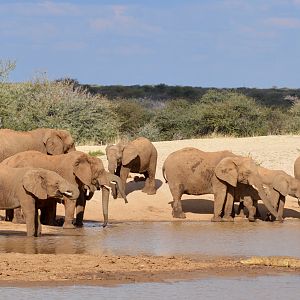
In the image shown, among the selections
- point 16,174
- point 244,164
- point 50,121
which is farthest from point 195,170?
point 50,121

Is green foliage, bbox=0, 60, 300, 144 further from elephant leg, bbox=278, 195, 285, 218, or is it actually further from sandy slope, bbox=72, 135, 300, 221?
elephant leg, bbox=278, 195, 285, 218

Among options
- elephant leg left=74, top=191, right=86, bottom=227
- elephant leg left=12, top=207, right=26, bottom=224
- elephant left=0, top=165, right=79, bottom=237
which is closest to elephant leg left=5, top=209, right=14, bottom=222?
elephant leg left=12, top=207, right=26, bottom=224

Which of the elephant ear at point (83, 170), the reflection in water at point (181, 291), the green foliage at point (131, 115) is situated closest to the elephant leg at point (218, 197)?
the elephant ear at point (83, 170)

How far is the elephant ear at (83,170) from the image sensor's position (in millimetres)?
20047

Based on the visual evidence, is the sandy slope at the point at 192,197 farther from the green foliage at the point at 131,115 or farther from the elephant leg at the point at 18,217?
the green foliage at the point at 131,115

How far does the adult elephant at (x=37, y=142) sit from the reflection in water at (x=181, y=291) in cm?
1137

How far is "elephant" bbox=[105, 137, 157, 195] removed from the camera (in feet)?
78.7

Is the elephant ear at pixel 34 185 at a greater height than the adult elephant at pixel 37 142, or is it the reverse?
the adult elephant at pixel 37 142

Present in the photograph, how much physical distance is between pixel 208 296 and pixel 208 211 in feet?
38.6

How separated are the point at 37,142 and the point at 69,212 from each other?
5281 mm

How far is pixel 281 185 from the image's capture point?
22.8 metres

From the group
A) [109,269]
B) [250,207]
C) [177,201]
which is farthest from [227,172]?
[109,269]

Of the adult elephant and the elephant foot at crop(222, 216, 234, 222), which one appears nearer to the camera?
the elephant foot at crop(222, 216, 234, 222)

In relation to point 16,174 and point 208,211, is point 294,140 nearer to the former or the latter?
point 208,211
